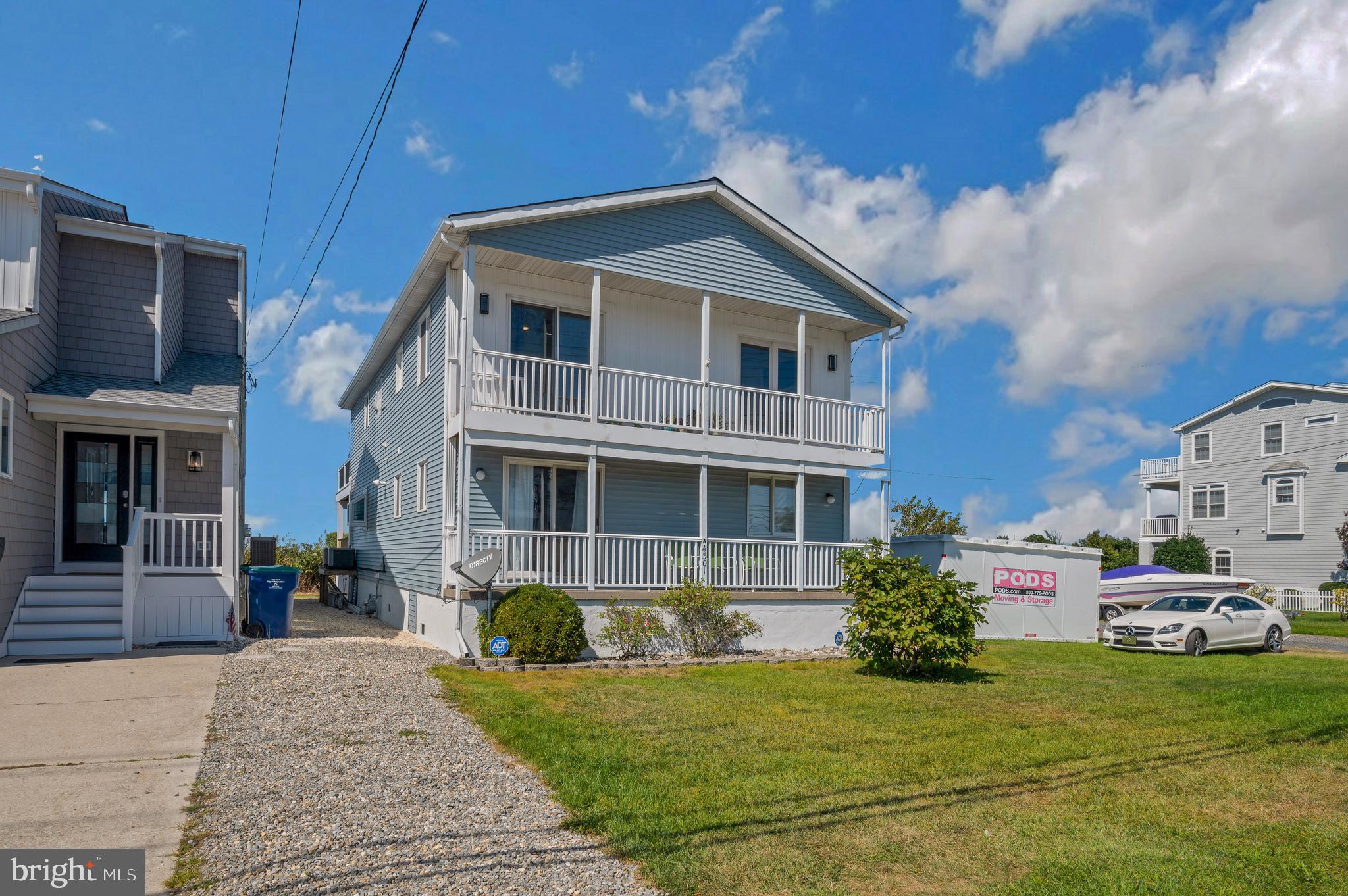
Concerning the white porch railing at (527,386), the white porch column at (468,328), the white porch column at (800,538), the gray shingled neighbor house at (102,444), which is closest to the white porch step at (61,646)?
the gray shingled neighbor house at (102,444)

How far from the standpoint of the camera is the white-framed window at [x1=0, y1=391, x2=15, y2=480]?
455 inches

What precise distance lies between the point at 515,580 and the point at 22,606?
6767 mm

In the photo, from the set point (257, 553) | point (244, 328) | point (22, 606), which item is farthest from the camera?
point (257, 553)

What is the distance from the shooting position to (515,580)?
535 inches

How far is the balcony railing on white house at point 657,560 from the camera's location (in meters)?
13.8

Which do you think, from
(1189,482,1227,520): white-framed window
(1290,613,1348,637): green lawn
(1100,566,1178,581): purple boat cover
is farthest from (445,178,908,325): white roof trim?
(1189,482,1227,520): white-framed window

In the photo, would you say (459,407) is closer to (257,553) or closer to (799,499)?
(799,499)

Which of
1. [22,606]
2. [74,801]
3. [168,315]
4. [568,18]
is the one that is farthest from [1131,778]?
[168,315]

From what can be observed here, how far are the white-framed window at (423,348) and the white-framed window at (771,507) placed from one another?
674 centimetres

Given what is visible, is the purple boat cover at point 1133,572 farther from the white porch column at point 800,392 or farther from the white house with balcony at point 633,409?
the white porch column at point 800,392

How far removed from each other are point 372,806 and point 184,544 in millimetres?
8848

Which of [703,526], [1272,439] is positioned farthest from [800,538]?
[1272,439]
